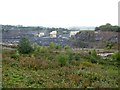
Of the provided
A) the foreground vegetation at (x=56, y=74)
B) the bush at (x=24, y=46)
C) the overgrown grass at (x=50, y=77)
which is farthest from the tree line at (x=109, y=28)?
the overgrown grass at (x=50, y=77)

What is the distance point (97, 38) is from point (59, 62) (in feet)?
89.0

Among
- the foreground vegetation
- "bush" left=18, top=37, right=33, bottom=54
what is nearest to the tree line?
the foreground vegetation

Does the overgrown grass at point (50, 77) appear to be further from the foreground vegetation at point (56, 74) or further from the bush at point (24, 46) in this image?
the bush at point (24, 46)

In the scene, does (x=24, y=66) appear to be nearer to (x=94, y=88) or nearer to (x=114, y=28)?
(x=94, y=88)

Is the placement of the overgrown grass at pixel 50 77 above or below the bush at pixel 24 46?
below

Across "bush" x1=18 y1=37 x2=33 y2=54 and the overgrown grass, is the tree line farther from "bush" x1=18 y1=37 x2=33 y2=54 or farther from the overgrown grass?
the overgrown grass

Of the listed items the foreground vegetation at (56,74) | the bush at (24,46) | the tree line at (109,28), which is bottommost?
the foreground vegetation at (56,74)

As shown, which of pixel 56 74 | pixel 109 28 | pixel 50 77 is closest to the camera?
pixel 50 77

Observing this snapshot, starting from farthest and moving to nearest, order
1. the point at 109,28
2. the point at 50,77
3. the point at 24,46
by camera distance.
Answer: the point at 109,28
the point at 24,46
the point at 50,77

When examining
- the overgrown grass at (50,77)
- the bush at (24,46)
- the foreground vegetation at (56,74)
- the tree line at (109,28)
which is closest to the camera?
the overgrown grass at (50,77)

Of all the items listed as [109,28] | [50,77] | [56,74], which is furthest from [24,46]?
[109,28]

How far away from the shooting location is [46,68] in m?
14.2

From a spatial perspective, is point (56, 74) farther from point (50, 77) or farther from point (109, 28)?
point (109, 28)

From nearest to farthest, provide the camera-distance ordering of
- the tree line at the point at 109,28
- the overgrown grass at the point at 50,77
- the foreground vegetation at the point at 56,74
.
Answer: the overgrown grass at the point at 50,77 → the foreground vegetation at the point at 56,74 → the tree line at the point at 109,28
